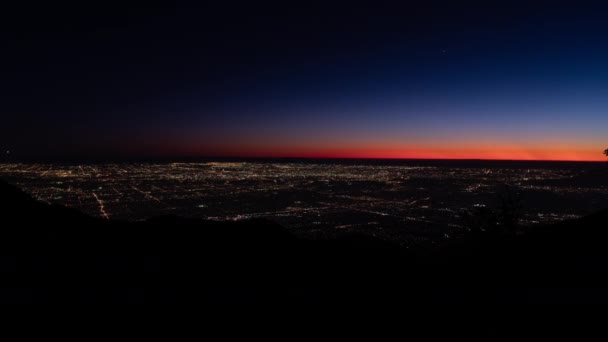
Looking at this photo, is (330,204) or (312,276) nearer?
(312,276)

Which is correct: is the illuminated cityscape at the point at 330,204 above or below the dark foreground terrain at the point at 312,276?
below

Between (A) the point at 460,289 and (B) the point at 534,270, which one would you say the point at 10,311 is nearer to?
(A) the point at 460,289

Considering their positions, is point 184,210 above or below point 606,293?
below

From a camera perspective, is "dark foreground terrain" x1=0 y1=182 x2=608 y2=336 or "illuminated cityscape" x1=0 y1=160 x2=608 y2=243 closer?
"dark foreground terrain" x1=0 y1=182 x2=608 y2=336

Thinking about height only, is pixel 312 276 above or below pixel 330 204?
above

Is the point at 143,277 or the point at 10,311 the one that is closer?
the point at 10,311

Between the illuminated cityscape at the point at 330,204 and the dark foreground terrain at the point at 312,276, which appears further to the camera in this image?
the illuminated cityscape at the point at 330,204

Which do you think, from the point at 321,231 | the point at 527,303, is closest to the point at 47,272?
the point at 527,303

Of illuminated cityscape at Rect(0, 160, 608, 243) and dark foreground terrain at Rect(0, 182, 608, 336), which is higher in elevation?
dark foreground terrain at Rect(0, 182, 608, 336)
